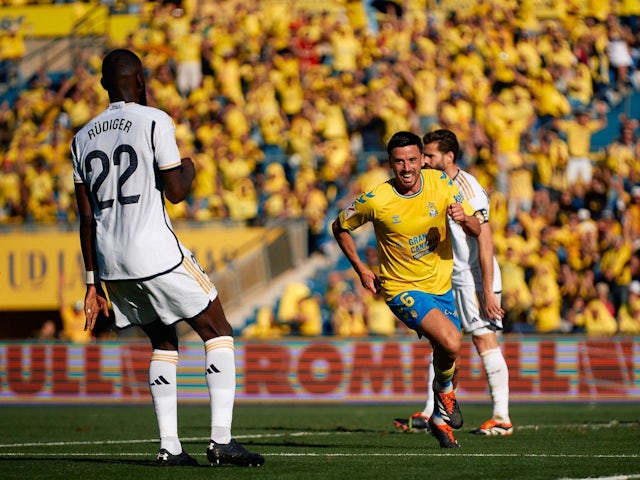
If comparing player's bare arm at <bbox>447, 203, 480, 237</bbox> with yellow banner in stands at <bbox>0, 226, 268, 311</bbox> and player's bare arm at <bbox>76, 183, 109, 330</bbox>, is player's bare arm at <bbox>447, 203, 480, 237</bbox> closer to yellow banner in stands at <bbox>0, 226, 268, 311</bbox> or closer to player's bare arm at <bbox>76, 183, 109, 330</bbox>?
player's bare arm at <bbox>76, 183, 109, 330</bbox>

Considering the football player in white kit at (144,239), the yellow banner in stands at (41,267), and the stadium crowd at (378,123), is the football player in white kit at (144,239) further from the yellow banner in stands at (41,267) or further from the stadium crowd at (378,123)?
the yellow banner in stands at (41,267)

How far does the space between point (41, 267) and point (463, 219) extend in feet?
52.8

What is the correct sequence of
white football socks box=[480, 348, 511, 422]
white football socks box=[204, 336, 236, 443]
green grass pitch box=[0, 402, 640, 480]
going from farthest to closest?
white football socks box=[480, 348, 511, 422], white football socks box=[204, 336, 236, 443], green grass pitch box=[0, 402, 640, 480]

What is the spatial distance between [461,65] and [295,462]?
696 inches

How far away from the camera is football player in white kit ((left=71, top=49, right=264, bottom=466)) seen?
736 centimetres

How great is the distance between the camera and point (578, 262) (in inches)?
836

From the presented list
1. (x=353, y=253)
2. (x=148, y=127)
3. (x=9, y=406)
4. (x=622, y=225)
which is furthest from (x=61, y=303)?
(x=148, y=127)

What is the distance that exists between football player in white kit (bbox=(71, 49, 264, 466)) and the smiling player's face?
2080mm

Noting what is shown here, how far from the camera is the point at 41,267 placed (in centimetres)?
2373

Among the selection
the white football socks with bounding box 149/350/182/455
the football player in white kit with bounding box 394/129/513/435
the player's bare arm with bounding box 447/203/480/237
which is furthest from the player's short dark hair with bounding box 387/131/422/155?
the white football socks with bounding box 149/350/182/455

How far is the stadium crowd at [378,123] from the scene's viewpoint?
832 inches

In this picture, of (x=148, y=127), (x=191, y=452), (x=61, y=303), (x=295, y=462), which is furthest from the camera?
(x=61, y=303)

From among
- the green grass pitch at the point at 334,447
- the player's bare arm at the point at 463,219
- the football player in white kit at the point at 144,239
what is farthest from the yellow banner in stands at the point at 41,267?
the football player in white kit at the point at 144,239

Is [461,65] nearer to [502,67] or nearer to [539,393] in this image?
[502,67]
